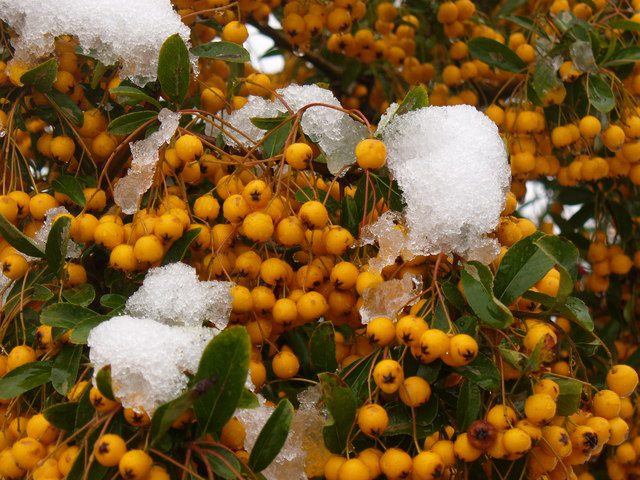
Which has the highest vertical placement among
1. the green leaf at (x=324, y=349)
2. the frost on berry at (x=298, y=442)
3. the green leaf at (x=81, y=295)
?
the green leaf at (x=81, y=295)

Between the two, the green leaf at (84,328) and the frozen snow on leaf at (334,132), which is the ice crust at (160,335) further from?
the frozen snow on leaf at (334,132)

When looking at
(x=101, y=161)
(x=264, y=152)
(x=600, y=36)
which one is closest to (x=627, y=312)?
(x=600, y=36)

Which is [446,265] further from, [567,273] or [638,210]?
[638,210]

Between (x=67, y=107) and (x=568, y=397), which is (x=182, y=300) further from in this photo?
(x=568, y=397)

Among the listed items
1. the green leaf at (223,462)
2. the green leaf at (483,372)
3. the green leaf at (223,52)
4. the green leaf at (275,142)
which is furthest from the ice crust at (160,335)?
the green leaf at (223,52)

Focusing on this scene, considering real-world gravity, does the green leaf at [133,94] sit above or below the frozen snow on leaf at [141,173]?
above

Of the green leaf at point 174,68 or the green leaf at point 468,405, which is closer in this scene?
the green leaf at point 468,405

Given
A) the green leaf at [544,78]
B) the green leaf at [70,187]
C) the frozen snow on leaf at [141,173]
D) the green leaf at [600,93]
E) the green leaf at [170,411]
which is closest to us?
the green leaf at [170,411]
